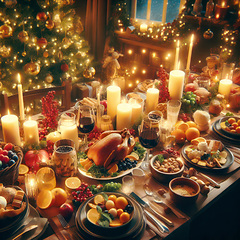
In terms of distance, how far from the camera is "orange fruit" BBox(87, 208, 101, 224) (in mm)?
1075

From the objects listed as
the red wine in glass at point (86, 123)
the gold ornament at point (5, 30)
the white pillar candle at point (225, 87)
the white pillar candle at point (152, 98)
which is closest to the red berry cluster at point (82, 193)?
the red wine in glass at point (86, 123)

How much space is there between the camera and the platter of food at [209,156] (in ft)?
4.82

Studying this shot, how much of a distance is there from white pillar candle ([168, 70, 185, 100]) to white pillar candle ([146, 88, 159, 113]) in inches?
5.6

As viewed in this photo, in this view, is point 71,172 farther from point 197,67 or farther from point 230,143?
point 197,67

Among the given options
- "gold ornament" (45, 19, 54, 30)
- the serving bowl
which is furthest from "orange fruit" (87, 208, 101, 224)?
"gold ornament" (45, 19, 54, 30)

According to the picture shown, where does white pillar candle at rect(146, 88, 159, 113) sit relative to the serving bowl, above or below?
above

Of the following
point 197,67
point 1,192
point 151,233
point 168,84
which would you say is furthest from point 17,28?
point 151,233

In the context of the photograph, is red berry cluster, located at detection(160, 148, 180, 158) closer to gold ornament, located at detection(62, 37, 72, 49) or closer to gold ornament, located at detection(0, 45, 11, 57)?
gold ornament, located at detection(0, 45, 11, 57)

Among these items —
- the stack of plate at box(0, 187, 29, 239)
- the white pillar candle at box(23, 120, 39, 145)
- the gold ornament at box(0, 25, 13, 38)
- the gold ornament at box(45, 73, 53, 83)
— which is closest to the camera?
the stack of plate at box(0, 187, 29, 239)

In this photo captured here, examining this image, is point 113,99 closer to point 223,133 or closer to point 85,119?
point 85,119

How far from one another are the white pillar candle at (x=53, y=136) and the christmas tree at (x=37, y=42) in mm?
1666

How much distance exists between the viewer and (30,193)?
48.4 inches

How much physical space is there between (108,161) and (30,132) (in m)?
0.49

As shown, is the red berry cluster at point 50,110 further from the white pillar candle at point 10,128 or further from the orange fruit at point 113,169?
the orange fruit at point 113,169
